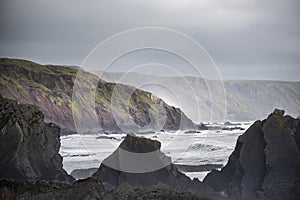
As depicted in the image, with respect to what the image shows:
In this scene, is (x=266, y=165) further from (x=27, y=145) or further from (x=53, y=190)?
(x=53, y=190)

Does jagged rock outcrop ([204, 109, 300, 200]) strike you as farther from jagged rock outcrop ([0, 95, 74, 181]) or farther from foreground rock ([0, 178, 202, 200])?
foreground rock ([0, 178, 202, 200])

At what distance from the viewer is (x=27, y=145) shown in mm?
9625

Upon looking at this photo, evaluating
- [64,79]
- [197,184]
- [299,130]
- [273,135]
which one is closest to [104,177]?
[197,184]

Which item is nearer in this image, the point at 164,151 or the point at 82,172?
the point at 82,172

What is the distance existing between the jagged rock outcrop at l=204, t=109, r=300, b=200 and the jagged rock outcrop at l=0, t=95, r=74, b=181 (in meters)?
3.84

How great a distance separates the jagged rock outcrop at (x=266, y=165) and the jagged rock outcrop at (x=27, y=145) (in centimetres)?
384

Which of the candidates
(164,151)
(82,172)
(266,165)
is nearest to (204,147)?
(164,151)

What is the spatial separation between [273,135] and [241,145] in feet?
3.51

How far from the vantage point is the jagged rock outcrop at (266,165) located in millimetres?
10156

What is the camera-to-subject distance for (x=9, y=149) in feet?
27.7

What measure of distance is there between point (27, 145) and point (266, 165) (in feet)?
17.6

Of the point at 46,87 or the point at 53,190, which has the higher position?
the point at 46,87

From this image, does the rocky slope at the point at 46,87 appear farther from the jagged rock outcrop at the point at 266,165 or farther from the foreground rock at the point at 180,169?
the jagged rock outcrop at the point at 266,165

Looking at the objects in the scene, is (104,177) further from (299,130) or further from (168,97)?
(299,130)
